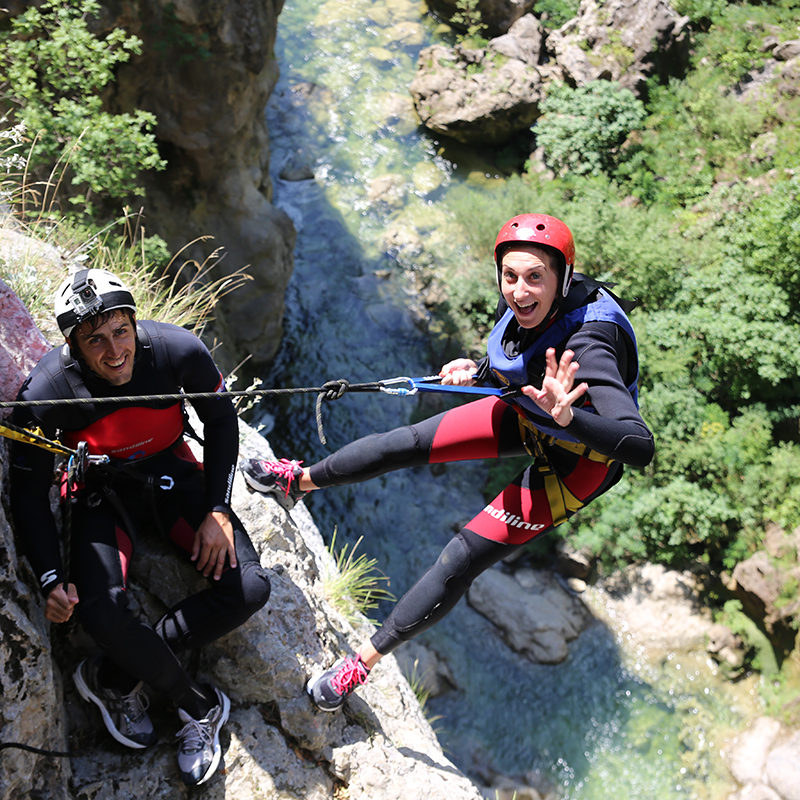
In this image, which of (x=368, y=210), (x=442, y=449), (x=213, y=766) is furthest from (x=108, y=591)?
(x=368, y=210)

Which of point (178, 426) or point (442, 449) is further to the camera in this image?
point (442, 449)

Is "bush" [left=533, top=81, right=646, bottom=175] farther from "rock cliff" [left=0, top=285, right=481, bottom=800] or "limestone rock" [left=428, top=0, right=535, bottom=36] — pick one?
"rock cliff" [left=0, top=285, right=481, bottom=800]

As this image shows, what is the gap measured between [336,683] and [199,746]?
0.65 meters

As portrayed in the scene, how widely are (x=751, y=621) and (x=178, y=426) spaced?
23.7ft

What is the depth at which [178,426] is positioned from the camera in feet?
9.89

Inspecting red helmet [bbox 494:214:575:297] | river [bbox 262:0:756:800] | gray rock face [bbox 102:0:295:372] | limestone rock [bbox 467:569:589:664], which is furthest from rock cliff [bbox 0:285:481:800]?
gray rock face [bbox 102:0:295:372]

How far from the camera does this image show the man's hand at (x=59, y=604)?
2.54 metres

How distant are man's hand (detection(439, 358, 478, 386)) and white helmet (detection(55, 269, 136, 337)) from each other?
4.50 ft

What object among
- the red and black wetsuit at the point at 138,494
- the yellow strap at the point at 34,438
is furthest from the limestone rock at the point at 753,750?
the yellow strap at the point at 34,438

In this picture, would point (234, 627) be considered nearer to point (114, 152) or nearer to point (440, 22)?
point (114, 152)

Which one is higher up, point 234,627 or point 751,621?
point 234,627

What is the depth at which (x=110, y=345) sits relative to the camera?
2592mm

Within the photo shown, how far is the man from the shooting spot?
2600 mm

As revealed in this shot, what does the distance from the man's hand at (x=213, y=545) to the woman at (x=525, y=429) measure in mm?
623
